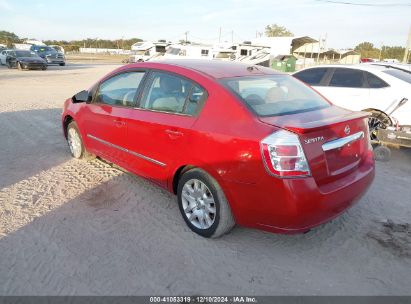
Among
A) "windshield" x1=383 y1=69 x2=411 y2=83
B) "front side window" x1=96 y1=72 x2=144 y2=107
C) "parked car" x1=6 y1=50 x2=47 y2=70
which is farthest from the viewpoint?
"parked car" x1=6 y1=50 x2=47 y2=70

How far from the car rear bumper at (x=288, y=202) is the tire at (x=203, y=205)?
14 cm

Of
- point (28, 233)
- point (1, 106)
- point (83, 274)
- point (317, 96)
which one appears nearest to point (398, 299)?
point (317, 96)

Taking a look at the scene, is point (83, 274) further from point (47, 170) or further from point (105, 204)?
point (47, 170)

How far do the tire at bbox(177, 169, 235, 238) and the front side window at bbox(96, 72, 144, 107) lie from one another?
1.27m

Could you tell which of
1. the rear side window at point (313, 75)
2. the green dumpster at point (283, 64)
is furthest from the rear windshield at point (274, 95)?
the green dumpster at point (283, 64)

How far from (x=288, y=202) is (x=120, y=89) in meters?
2.70

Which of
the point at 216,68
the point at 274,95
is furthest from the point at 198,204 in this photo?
the point at 216,68

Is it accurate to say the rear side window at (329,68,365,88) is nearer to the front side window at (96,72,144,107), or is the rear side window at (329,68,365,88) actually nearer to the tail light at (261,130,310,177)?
the front side window at (96,72,144,107)

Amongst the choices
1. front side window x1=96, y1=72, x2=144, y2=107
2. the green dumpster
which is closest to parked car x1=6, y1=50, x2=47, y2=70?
the green dumpster

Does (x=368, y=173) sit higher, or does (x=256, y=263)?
(x=368, y=173)

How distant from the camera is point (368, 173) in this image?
337 centimetres

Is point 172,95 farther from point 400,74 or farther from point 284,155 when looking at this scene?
point 400,74

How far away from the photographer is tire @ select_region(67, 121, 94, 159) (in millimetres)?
5285

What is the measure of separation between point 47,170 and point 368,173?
4.20 meters
